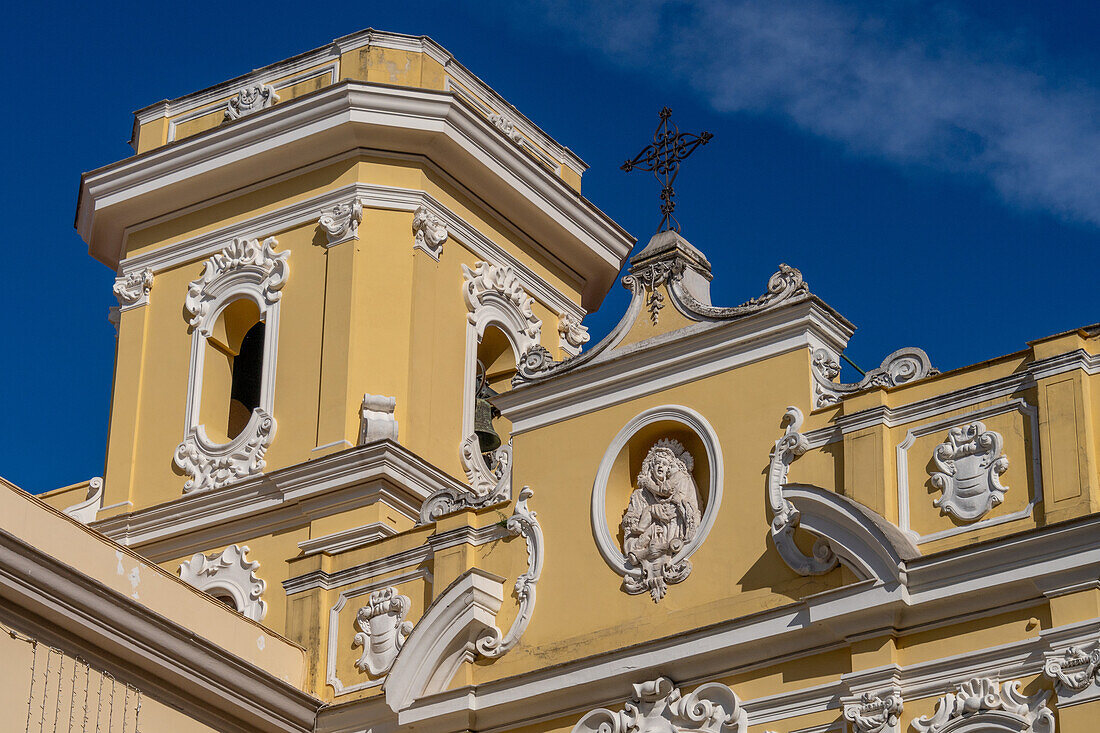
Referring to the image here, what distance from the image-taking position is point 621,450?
18.1 m

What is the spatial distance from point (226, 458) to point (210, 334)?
1.58 meters

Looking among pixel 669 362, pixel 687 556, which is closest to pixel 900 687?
pixel 687 556

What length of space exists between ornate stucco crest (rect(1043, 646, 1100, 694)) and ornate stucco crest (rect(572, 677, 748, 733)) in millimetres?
2468

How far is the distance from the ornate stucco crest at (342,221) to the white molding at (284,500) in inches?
101

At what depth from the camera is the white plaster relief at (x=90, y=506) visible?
74.9 feet

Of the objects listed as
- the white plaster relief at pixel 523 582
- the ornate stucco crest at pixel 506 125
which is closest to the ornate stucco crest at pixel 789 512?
the white plaster relief at pixel 523 582

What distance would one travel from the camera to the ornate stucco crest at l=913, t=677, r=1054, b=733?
15.2 meters

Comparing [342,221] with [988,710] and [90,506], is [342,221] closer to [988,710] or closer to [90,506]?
[90,506]

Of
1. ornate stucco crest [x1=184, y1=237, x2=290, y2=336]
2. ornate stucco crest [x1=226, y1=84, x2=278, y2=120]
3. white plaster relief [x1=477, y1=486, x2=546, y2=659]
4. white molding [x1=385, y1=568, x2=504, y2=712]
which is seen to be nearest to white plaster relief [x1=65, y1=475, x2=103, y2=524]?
ornate stucco crest [x1=184, y1=237, x2=290, y2=336]

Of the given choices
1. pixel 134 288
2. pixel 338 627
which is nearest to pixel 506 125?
pixel 134 288

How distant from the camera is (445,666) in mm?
18125

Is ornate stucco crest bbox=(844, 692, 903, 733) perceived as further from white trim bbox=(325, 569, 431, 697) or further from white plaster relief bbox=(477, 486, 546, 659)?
white trim bbox=(325, 569, 431, 697)

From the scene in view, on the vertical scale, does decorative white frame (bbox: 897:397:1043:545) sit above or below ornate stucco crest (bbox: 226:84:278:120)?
below

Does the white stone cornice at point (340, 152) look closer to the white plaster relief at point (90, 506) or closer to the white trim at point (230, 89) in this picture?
the white trim at point (230, 89)
